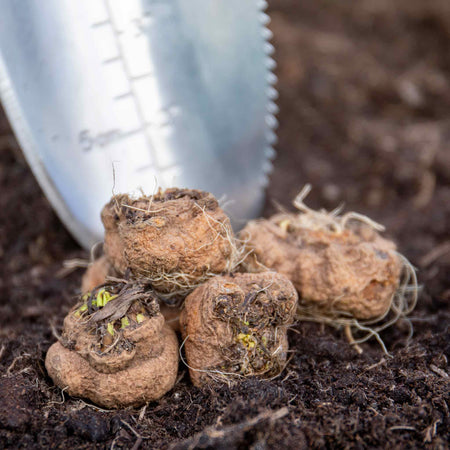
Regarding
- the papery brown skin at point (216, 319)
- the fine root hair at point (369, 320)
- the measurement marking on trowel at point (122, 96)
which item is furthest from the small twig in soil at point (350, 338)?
the measurement marking on trowel at point (122, 96)

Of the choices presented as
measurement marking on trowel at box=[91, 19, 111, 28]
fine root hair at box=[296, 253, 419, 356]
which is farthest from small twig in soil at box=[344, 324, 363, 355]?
measurement marking on trowel at box=[91, 19, 111, 28]

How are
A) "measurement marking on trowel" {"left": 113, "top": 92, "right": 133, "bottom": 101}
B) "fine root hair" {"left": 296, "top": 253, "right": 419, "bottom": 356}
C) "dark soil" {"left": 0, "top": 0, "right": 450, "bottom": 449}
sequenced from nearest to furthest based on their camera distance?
"dark soil" {"left": 0, "top": 0, "right": 450, "bottom": 449}, "fine root hair" {"left": 296, "top": 253, "right": 419, "bottom": 356}, "measurement marking on trowel" {"left": 113, "top": 92, "right": 133, "bottom": 101}

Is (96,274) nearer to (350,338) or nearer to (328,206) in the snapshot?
(350,338)

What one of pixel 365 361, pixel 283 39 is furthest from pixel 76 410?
pixel 283 39

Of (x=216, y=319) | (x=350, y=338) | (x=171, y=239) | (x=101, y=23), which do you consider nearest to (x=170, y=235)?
(x=171, y=239)

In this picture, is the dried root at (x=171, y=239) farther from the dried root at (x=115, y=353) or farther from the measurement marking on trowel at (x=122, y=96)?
the measurement marking on trowel at (x=122, y=96)

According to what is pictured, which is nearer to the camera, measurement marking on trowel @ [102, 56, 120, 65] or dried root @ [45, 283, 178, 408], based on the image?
dried root @ [45, 283, 178, 408]

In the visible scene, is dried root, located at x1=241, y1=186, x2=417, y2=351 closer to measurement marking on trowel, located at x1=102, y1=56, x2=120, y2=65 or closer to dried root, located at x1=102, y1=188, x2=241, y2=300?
dried root, located at x1=102, y1=188, x2=241, y2=300
